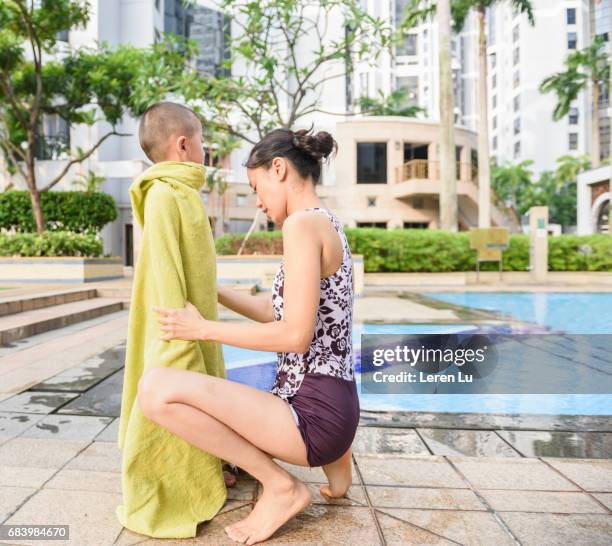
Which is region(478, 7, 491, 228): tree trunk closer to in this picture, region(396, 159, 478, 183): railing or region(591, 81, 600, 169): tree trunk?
region(396, 159, 478, 183): railing

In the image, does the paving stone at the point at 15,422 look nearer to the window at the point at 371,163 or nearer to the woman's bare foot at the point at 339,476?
the woman's bare foot at the point at 339,476

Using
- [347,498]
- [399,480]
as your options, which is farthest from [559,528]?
[347,498]

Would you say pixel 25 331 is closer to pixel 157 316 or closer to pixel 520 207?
pixel 157 316

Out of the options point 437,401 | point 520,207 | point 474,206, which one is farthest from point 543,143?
point 437,401

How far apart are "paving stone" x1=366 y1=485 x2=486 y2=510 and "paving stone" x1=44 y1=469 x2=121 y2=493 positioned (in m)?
1.08

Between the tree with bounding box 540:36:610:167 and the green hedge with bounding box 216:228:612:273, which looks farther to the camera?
the tree with bounding box 540:36:610:167

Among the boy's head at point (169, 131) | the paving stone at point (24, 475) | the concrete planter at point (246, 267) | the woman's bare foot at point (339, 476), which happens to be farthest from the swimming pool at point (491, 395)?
the concrete planter at point (246, 267)

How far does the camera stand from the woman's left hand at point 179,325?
1684 millimetres

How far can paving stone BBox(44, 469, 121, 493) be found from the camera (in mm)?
2117

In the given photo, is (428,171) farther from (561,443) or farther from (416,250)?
(561,443)

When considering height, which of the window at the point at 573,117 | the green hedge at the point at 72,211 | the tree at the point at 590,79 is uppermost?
the window at the point at 573,117

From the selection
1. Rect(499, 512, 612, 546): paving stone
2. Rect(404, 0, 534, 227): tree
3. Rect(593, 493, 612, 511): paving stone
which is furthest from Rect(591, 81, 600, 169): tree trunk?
Rect(499, 512, 612, 546): paving stone

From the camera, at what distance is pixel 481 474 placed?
2350 mm

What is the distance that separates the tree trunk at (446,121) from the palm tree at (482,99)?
265 cm
